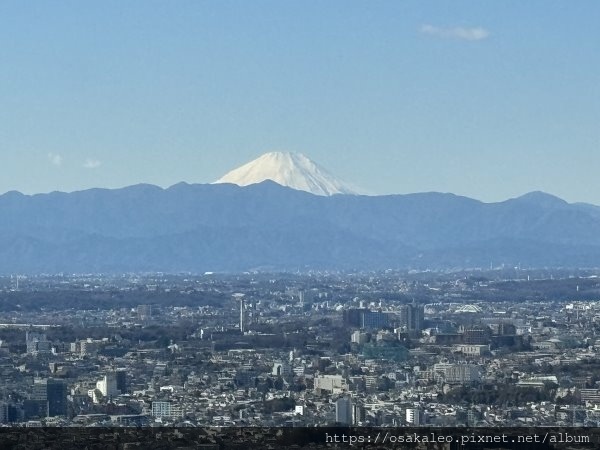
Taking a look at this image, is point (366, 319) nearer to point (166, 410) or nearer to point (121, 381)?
point (121, 381)

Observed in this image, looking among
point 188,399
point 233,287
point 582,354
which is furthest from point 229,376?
point 233,287

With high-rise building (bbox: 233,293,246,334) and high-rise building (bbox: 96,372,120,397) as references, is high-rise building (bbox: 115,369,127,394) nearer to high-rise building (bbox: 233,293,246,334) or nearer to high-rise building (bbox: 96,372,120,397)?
high-rise building (bbox: 96,372,120,397)

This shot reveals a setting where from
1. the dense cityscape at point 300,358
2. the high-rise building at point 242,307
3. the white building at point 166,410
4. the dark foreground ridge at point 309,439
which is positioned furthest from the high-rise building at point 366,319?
the dark foreground ridge at point 309,439

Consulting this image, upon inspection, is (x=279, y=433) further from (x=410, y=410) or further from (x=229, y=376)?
(x=229, y=376)

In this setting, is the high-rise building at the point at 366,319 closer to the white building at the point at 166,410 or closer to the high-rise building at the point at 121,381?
the high-rise building at the point at 121,381

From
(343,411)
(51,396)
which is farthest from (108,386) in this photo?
(343,411)
